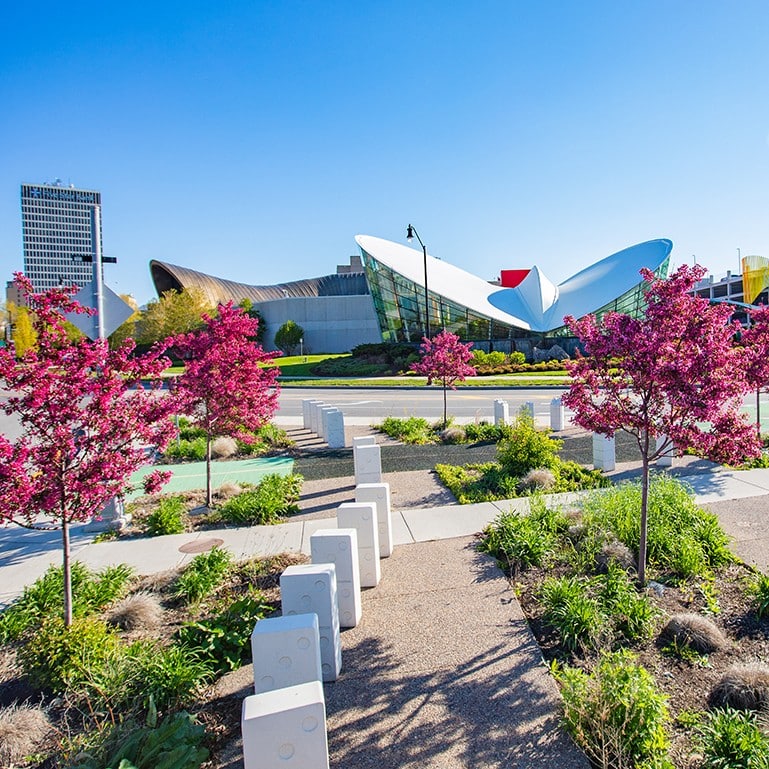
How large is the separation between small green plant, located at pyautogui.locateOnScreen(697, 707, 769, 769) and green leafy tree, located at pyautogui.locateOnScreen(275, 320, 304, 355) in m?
58.1

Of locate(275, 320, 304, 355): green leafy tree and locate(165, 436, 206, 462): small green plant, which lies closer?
locate(165, 436, 206, 462): small green plant

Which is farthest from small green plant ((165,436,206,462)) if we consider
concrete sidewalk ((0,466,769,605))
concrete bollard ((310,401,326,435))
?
concrete sidewalk ((0,466,769,605))

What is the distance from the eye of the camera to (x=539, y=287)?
47.5 metres

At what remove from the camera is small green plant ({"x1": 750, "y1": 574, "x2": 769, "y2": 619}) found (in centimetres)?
471

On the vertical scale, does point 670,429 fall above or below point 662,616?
above

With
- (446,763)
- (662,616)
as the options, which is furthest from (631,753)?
(662,616)

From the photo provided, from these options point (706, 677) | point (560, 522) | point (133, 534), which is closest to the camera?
point (706, 677)

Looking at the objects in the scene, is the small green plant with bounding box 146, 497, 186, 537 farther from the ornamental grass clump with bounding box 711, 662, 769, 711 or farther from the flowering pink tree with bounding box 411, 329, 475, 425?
the flowering pink tree with bounding box 411, 329, 475, 425

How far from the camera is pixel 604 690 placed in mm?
3332

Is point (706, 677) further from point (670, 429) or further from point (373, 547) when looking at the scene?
point (373, 547)

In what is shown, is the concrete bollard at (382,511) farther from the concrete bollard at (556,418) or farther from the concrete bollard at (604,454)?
the concrete bollard at (556,418)

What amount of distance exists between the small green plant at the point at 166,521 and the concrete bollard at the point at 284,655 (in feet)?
15.6

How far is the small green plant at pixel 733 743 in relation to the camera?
114 inches

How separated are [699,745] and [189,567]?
4849mm
